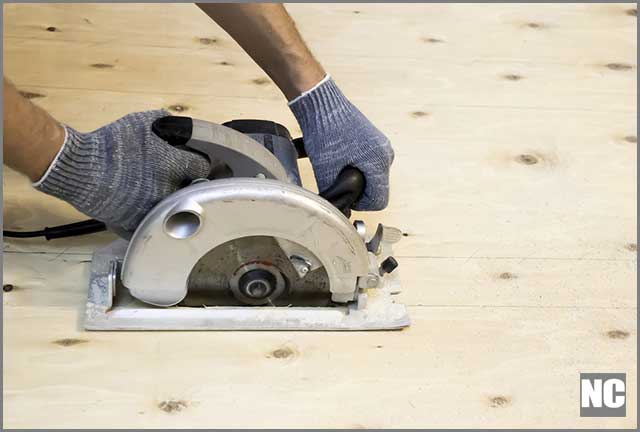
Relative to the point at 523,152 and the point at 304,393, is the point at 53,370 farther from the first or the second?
the point at 523,152

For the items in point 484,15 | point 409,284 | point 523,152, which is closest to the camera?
point 409,284

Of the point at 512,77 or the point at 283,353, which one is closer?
the point at 283,353

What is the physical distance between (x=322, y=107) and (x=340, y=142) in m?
0.09

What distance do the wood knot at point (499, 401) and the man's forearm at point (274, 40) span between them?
2.22ft

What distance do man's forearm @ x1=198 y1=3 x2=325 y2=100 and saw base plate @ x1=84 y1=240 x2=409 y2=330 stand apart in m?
0.44

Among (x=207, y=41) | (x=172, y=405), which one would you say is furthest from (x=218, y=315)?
(x=207, y=41)

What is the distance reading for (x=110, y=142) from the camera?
1635 mm

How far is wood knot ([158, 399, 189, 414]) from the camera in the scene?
1568 mm

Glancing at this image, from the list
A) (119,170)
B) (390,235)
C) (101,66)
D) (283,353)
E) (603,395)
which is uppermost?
(119,170)

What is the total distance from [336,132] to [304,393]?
1.64ft

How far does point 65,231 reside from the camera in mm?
1886

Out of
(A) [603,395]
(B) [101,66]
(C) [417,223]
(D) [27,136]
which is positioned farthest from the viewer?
(B) [101,66]

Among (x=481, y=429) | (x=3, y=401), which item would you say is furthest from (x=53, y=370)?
(x=481, y=429)

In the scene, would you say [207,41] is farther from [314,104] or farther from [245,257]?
[245,257]
